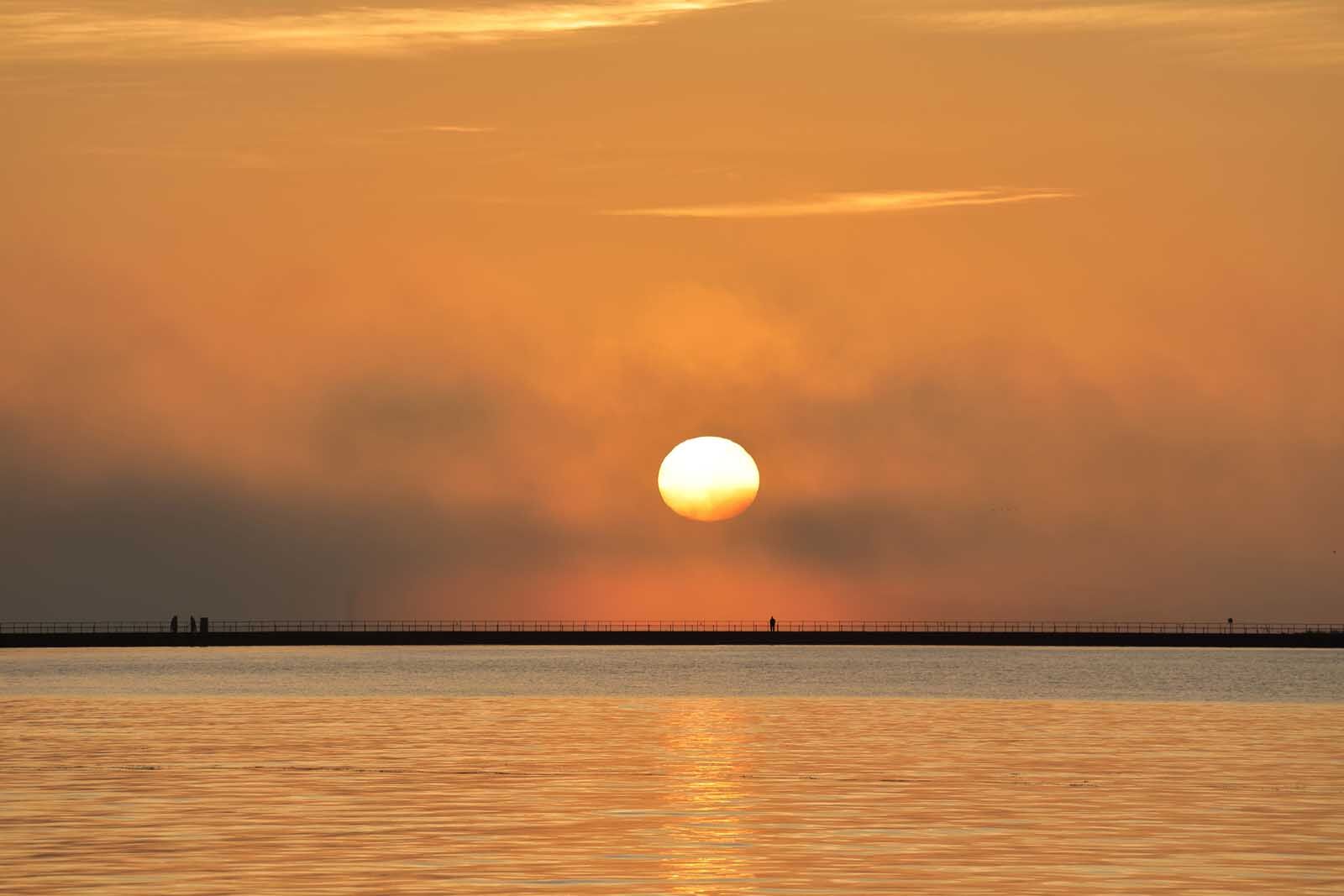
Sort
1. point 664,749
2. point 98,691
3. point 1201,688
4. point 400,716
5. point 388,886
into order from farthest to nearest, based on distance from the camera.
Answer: point 1201,688 → point 98,691 → point 400,716 → point 664,749 → point 388,886

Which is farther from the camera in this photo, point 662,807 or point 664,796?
point 664,796

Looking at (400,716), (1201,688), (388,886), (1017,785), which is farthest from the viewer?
(1201,688)

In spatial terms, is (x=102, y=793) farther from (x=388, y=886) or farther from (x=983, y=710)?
(x=983, y=710)

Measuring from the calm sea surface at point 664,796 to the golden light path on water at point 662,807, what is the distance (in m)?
0.11

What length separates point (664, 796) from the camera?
4269 centimetres

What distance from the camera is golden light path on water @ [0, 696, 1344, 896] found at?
99.8 ft

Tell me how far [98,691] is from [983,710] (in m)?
39.8

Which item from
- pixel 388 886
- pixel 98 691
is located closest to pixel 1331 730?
pixel 388 886

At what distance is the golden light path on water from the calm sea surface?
0.11m

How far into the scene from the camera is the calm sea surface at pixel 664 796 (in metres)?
30.6

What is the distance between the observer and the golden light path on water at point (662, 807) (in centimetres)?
3041

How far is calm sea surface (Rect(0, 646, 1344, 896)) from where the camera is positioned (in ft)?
101

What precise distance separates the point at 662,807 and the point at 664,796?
7.50 feet

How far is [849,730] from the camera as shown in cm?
6719
